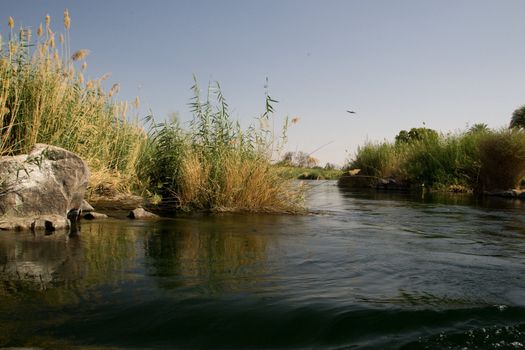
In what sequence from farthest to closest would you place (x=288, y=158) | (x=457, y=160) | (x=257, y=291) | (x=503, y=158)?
(x=457, y=160) → (x=503, y=158) → (x=288, y=158) → (x=257, y=291)

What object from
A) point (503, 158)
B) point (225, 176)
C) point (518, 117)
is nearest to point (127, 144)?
point (225, 176)

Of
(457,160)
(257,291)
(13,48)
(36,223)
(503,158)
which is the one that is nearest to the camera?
(257,291)

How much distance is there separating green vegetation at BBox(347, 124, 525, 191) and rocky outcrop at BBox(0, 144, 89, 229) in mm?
10999

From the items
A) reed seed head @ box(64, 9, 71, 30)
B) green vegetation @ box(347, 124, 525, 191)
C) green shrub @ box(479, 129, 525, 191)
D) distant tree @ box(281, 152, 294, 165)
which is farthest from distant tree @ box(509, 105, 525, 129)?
reed seed head @ box(64, 9, 71, 30)

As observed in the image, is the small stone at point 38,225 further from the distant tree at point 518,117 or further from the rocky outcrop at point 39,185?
the distant tree at point 518,117

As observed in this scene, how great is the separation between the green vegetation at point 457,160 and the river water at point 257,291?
11155 mm

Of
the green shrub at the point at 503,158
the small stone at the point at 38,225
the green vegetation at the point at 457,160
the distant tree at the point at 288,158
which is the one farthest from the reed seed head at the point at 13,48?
the green shrub at the point at 503,158

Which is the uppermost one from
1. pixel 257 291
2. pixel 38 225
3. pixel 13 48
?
pixel 13 48

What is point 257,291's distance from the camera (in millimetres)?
2984

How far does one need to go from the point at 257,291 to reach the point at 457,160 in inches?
694

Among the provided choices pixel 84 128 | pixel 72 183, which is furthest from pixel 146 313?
pixel 84 128

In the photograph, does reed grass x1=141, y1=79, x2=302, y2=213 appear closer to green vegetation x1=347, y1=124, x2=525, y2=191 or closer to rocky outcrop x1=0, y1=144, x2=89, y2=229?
rocky outcrop x1=0, y1=144, x2=89, y2=229

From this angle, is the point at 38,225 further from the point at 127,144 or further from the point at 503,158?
the point at 503,158

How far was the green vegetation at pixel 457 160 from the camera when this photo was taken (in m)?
16.8
